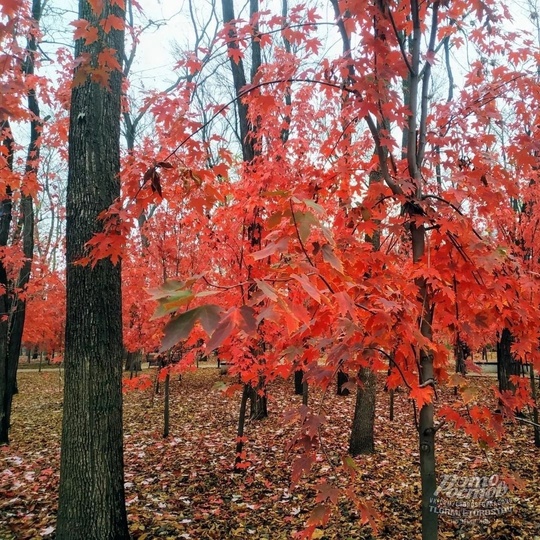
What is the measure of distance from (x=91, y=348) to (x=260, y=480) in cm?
329

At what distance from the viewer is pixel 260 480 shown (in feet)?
17.5

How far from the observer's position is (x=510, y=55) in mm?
4062

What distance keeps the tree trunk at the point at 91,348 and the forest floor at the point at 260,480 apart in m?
0.82

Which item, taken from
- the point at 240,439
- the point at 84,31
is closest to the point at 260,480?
the point at 240,439

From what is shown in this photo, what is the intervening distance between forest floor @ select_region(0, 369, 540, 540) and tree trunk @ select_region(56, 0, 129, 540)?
0.82 meters

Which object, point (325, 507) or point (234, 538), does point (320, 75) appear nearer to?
point (325, 507)

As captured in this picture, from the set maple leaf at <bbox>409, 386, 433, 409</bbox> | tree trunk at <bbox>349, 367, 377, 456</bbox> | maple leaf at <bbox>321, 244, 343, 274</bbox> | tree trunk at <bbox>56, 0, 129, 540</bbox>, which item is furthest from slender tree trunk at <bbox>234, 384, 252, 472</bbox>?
maple leaf at <bbox>321, 244, 343, 274</bbox>

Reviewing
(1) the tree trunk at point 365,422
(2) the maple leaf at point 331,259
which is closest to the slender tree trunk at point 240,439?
(1) the tree trunk at point 365,422

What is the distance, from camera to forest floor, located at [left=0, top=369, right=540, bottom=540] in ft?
13.0

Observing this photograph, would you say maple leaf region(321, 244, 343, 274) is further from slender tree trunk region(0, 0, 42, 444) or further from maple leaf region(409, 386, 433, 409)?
slender tree trunk region(0, 0, 42, 444)

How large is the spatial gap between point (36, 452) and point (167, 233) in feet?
15.3

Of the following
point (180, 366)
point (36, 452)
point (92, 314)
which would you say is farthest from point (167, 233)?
point (92, 314)

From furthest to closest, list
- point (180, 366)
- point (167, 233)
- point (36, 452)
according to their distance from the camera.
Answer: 1. point (167, 233)
2. point (36, 452)
3. point (180, 366)

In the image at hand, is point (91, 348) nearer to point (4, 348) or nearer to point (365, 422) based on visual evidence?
point (365, 422)
